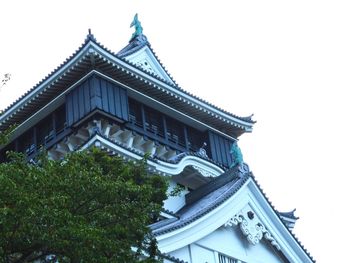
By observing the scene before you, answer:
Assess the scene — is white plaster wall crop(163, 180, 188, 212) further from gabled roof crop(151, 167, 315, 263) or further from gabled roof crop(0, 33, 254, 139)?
gabled roof crop(0, 33, 254, 139)

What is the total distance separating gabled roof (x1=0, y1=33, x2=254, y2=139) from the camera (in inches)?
1059

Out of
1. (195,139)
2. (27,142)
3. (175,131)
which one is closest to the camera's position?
(27,142)

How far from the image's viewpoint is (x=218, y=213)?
21406 millimetres

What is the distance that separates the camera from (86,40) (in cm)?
2655

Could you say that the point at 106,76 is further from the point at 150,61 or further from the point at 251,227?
the point at 251,227

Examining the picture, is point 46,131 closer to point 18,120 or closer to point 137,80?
point 18,120

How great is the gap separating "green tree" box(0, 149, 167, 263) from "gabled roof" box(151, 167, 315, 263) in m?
5.23

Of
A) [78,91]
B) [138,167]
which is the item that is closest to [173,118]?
[78,91]

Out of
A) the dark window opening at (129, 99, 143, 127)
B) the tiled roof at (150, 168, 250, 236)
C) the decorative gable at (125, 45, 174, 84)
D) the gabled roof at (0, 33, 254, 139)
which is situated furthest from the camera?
the decorative gable at (125, 45, 174, 84)

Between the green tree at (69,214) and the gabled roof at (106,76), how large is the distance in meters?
12.7

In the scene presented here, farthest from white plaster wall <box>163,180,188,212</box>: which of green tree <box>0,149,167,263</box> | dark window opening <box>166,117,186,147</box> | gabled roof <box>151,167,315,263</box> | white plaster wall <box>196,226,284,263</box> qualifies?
green tree <box>0,149,167,263</box>

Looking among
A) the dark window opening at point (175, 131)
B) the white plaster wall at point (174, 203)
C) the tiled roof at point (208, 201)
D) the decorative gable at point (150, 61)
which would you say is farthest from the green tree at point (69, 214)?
the decorative gable at point (150, 61)

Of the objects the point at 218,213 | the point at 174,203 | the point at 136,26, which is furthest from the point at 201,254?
the point at 136,26

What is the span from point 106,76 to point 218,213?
8.75 metres
